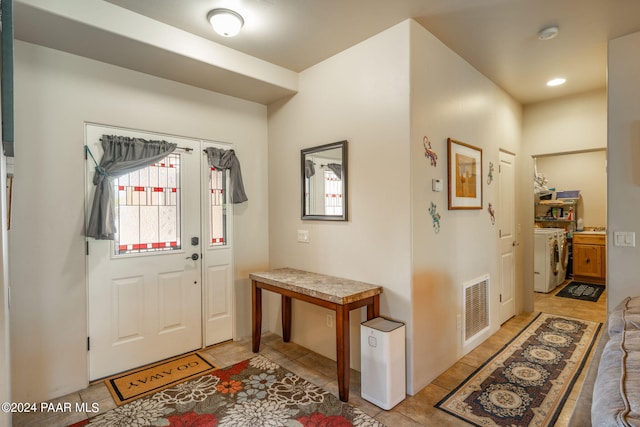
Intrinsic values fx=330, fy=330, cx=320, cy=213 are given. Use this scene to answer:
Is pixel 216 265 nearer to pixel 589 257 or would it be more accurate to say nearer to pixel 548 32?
pixel 548 32

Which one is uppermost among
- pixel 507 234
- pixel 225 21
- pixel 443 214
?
pixel 225 21

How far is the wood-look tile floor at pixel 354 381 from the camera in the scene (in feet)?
7.07

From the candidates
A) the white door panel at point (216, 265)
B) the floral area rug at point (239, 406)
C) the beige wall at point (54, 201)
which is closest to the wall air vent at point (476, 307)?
the floral area rug at point (239, 406)

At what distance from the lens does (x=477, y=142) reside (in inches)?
129

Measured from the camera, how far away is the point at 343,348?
2.33 meters

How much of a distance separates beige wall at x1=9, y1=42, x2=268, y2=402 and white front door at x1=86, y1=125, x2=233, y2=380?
0.36 feet

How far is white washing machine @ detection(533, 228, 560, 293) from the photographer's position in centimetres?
531

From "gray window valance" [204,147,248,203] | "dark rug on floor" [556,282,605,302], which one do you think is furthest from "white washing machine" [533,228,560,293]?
"gray window valance" [204,147,248,203]

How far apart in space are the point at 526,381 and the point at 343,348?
150 centimetres

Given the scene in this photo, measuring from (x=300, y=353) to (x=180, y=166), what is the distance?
2103mm

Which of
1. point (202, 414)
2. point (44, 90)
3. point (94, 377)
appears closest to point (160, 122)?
point (44, 90)

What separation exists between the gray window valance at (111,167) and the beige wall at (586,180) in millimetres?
6833

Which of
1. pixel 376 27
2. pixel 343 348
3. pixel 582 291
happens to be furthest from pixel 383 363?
pixel 582 291

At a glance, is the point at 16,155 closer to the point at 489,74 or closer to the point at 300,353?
the point at 300,353
